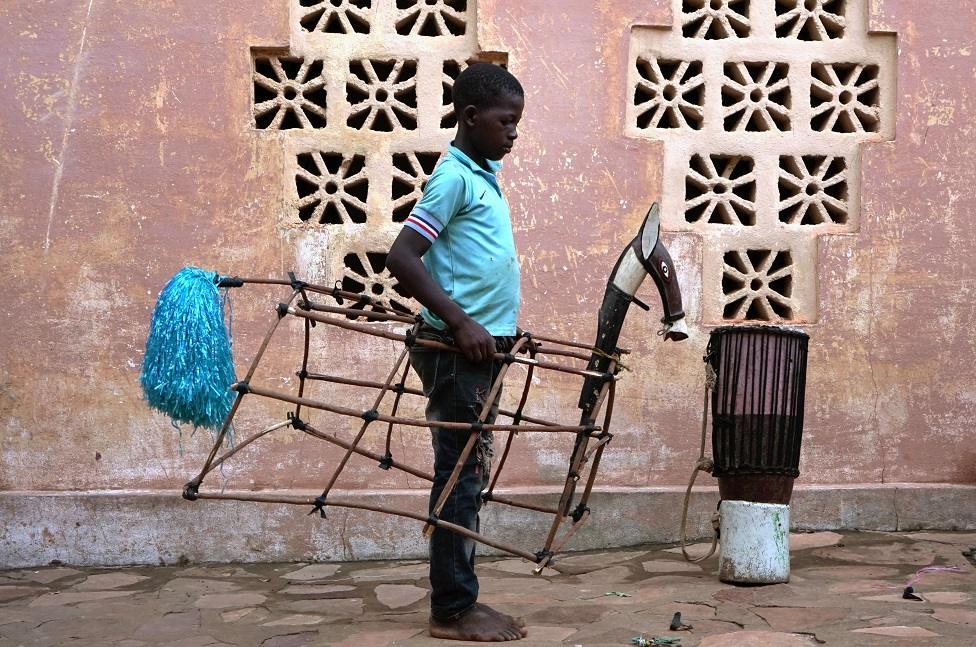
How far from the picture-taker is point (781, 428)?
4320 mm

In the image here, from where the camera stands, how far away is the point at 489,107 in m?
3.47

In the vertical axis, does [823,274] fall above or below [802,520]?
above

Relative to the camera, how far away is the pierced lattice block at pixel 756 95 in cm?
507

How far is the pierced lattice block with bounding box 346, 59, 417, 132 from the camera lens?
16.3 feet

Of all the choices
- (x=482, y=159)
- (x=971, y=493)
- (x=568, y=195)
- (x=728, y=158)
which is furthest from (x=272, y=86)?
(x=971, y=493)

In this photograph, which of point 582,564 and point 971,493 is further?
point 971,493

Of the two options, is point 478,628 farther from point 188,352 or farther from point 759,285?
point 759,285

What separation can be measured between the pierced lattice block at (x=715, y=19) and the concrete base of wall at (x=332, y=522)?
209 centimetres

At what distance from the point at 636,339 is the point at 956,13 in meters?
2.11

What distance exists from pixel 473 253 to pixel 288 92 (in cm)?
193

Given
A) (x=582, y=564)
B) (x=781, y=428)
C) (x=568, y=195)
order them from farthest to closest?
1. (x=568, y=195)
2. (x=582, y=564)
3. (x=781, y=428)

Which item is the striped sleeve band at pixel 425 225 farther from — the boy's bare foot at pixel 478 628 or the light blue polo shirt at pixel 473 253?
the boy's bare foot at pixel 478 628

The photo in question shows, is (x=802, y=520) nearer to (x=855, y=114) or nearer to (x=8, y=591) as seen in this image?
(x=855, y=114)

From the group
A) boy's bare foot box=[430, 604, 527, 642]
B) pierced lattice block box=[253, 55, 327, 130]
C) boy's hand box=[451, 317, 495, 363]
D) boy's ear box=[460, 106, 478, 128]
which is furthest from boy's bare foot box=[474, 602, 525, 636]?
pierced lattice block box=[253, 55, 327, 130]
